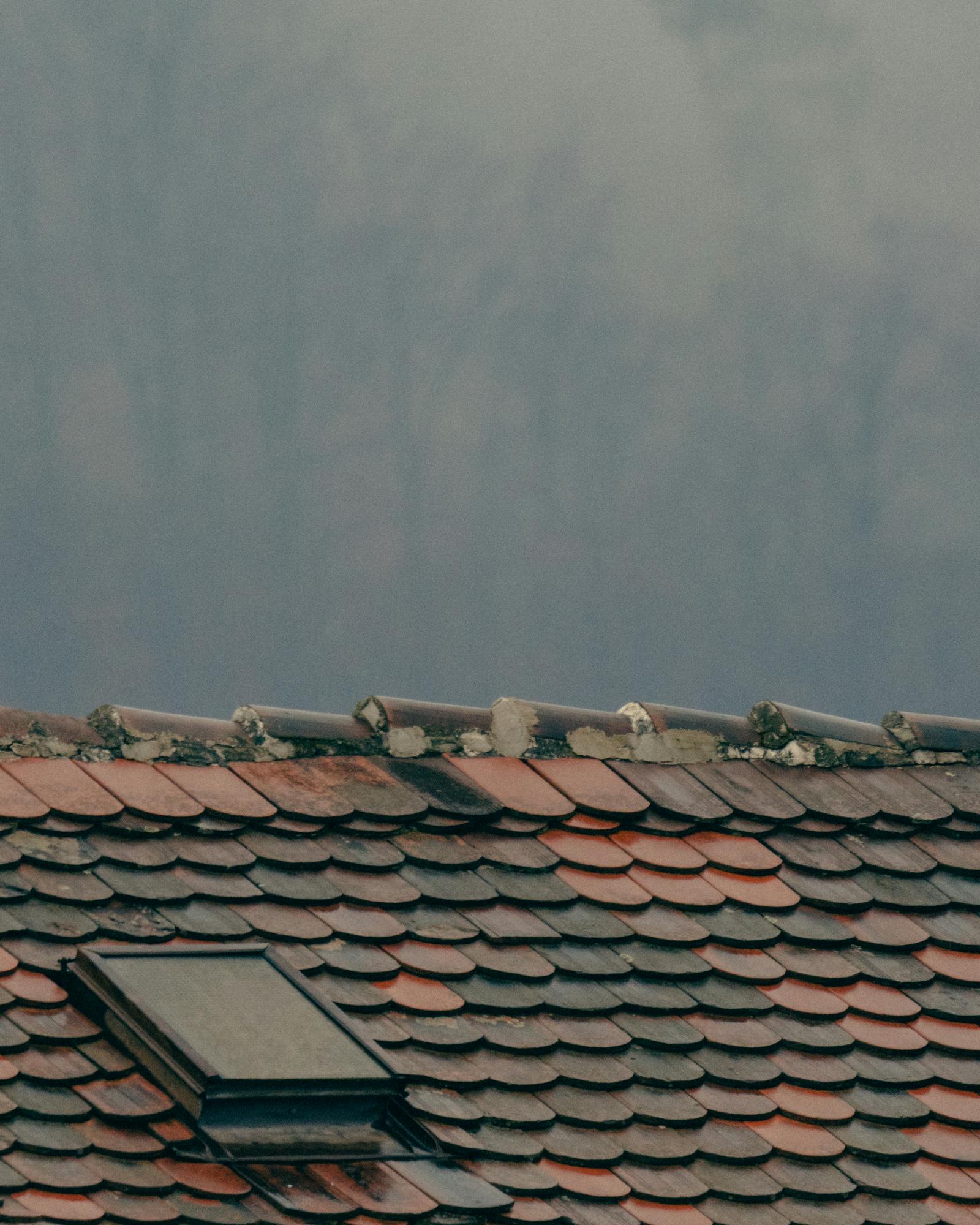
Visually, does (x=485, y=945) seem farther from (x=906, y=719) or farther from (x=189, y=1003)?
(x=906, y=719)

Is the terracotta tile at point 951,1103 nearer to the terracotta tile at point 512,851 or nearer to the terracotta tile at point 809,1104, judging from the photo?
Answer: the terracotta tile at point 809,1104

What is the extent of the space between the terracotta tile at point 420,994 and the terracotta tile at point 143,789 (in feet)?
2.60

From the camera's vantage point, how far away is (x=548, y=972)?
17.6 ft

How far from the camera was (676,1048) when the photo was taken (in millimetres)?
5219

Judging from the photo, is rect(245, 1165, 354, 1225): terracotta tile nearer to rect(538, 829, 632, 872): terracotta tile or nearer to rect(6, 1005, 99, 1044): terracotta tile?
rect(6, 1005, 99, 1044): terracotta tile

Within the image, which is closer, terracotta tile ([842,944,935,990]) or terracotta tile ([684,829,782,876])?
terracotta tile ([842,944,935,990])

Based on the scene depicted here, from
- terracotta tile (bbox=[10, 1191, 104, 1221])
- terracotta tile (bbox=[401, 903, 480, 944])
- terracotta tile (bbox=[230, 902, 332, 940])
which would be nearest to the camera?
terracotta tile (bbox=[10, 1191, 104, 1221])

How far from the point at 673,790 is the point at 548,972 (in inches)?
41.5

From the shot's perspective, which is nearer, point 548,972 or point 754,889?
point 548,972

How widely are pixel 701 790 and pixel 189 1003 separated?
6.90ft

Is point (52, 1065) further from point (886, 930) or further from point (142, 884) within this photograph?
point (886, 930)

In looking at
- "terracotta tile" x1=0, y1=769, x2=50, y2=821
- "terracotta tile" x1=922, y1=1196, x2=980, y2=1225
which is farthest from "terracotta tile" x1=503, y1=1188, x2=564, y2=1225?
"terracotta tile" x1=0, y1=769, x2=50, y2=821

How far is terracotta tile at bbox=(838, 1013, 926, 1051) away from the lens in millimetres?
5414

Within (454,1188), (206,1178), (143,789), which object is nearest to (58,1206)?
(206,1178)
